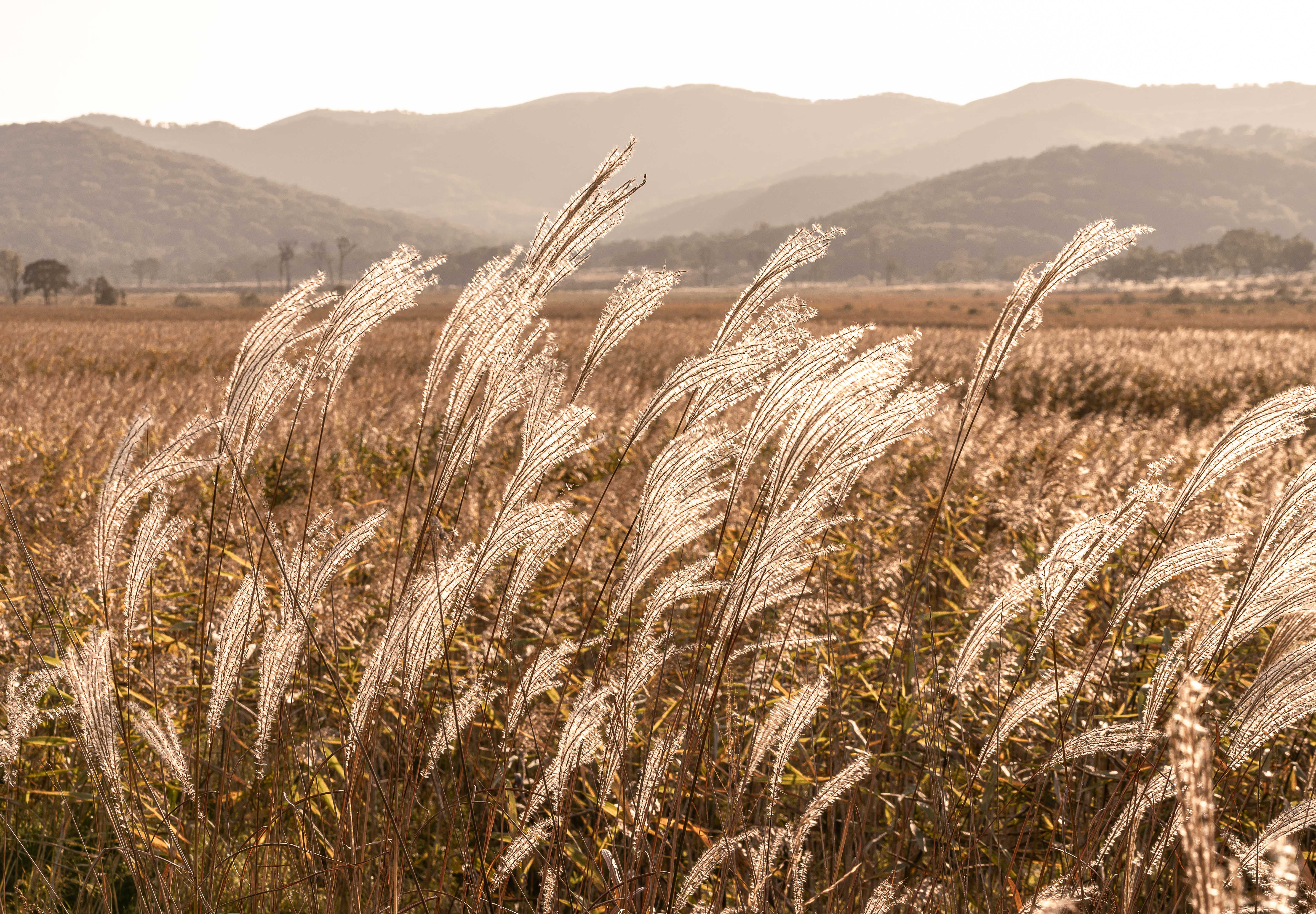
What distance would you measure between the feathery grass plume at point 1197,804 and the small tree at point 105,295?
102 metres

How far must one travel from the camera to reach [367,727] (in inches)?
65.9

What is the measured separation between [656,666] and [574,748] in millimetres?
276

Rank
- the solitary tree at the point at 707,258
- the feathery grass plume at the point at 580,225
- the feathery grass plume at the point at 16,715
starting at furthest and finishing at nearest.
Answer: the solitary tree at the point at 707,258, the feathery grass plume at the point at 16,715, the feathery grass plume at the point at 580,225

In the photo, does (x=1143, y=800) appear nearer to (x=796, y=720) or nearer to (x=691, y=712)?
(x=796, y=720)

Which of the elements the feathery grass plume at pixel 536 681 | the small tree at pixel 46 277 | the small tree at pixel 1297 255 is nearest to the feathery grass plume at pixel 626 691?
the feathery grass plume at pixel 536 681

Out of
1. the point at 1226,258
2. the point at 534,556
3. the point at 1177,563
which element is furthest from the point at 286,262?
the point at 1177,563

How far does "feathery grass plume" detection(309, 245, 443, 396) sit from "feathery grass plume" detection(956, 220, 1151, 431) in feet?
3.61

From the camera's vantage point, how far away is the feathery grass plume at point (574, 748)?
159cm

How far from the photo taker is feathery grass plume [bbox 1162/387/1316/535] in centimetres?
144

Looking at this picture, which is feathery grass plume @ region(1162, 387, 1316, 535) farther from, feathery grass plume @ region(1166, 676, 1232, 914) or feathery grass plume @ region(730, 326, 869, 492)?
feathery grass plume @ region(1166, 676, 1232, 914)

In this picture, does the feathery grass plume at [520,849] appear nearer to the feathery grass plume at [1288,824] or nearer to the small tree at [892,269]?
the feathery grass plume at [1288,824]

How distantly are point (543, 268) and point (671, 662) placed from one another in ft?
6.60

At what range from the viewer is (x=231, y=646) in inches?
68.6

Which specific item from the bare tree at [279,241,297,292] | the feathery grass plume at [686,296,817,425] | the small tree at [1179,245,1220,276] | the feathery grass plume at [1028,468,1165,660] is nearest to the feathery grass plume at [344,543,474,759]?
the feathery grass plume at [686,296,817,425]
